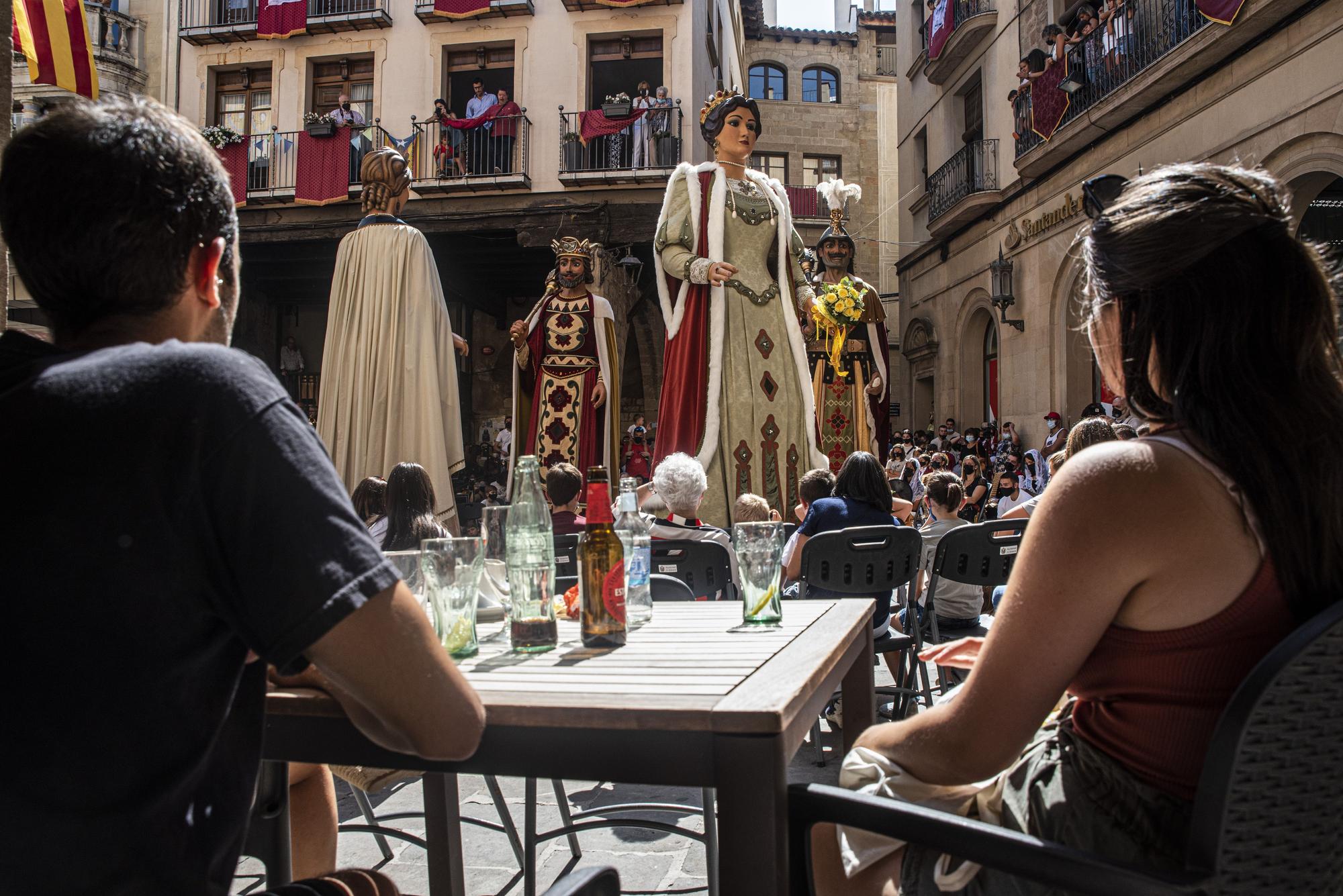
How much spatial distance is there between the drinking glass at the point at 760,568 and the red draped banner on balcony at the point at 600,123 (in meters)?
13.8

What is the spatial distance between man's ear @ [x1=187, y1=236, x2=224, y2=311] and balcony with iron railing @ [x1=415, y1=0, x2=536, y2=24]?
15883 mm

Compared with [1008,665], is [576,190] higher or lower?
higher

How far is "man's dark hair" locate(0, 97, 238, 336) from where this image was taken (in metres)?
0.95

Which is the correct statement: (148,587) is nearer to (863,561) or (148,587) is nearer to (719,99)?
(863,561)

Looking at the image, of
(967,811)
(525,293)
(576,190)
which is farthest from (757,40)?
(967,811)

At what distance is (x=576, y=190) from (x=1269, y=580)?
48.2ft

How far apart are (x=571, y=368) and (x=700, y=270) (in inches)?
95.9

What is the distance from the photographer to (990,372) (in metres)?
16.7

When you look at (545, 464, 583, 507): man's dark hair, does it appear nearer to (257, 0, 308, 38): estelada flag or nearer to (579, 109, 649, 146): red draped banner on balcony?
(579, 109, 649, 146): red draped banner on balcony

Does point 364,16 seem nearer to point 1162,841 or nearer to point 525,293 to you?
point 525,293

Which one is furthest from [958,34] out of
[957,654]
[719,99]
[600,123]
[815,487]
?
[957,654]

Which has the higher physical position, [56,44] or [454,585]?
[56,44]

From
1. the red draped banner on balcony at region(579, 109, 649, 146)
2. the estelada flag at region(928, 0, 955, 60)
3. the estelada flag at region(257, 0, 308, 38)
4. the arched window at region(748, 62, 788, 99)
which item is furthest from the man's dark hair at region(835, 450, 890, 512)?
the arched window at region(748, 62, 788, 99)

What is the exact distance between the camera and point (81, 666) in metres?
0.86
